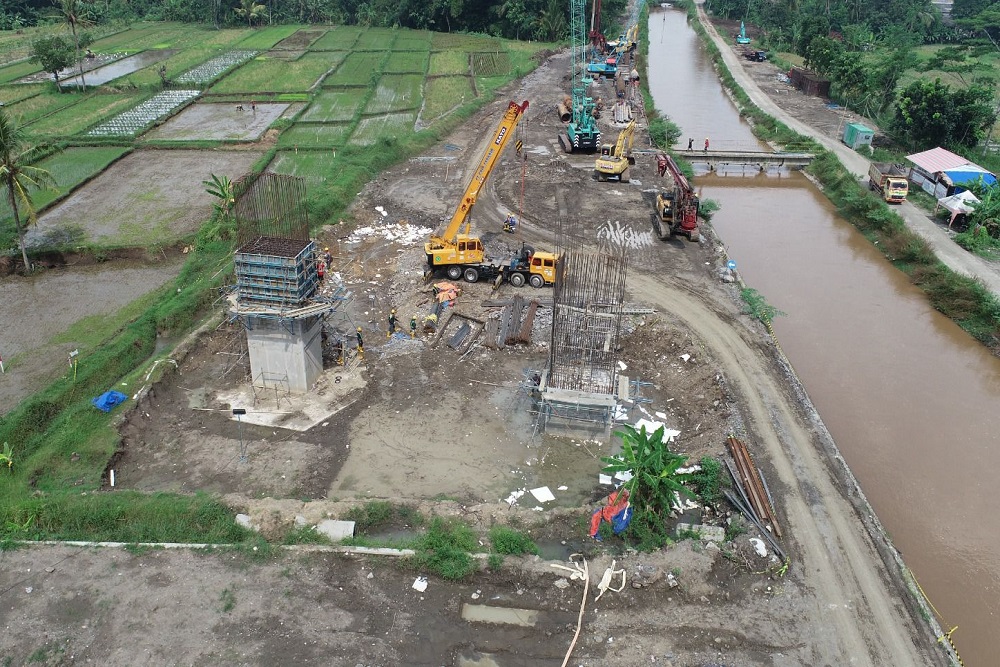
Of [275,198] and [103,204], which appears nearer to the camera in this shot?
[275,198]

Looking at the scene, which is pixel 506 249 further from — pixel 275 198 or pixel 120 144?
pixel 120 144

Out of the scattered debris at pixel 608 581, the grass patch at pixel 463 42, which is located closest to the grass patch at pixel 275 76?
the grass patch at pixel 463 42

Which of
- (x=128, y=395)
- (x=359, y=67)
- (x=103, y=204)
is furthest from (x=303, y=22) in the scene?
(x=128, y=395)

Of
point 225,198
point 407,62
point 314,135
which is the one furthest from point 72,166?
point 407,62

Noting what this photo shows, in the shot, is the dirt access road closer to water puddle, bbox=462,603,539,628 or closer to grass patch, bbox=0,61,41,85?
water puddle, bbox=462,603,539,628

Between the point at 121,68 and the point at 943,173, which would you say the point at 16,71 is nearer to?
the point at 121,68

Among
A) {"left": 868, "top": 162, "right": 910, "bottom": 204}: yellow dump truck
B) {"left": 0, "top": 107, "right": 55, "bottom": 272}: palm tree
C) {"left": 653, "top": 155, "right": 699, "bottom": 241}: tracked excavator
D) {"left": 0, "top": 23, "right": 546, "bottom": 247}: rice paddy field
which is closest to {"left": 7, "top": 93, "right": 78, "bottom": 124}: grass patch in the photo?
{"left": 0, "top": 23, "right": 546, "bottom": 247}: rice paddy field
